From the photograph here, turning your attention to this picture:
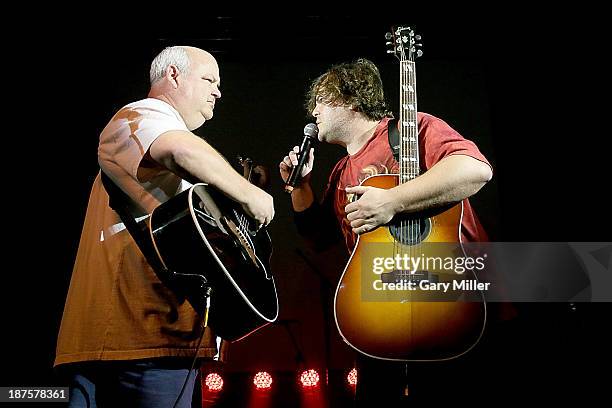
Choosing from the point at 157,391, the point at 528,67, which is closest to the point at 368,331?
the point at 157,391

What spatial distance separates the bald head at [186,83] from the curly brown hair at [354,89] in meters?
0.75

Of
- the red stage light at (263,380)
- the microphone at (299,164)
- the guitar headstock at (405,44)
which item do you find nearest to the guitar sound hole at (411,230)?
the microphone at (299,164)

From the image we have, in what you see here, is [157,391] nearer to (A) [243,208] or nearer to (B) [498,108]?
(A) [243,208]

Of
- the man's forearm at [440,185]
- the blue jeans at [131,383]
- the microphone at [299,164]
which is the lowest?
the blue jeans at [131,383]

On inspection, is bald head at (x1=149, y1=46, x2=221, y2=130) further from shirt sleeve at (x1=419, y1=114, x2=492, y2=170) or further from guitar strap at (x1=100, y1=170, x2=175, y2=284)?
shirt sleeve at (x1=419, y1=114, x2=492, y2=170)

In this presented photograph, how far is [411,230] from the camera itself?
87.0 inches

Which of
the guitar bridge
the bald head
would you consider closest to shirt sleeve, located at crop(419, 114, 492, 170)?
the guitar bridge

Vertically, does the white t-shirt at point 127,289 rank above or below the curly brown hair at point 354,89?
below

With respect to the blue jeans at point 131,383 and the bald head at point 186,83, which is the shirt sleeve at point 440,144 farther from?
the blue jeans at point 131,383

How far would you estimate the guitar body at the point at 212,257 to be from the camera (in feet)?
4.91

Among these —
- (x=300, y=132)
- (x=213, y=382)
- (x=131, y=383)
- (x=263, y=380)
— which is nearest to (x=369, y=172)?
(x=300, y=132)

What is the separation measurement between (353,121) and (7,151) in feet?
4.95

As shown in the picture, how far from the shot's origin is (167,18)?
9.31ft

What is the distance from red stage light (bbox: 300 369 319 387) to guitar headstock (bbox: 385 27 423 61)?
1352 mm
